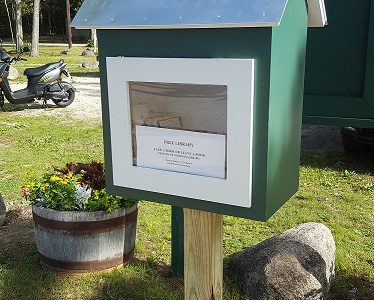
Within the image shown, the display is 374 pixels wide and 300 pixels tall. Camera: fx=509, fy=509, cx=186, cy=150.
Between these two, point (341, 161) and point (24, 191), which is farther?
point (341, 161)

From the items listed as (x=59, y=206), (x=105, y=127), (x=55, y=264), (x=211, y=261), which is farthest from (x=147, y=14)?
(x=55, y=264)

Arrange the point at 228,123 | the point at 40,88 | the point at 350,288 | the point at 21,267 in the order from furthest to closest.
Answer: the point at 40,88, the point at 21,267, the point at 350,288, the point at 228,123

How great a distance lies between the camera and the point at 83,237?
315 cm

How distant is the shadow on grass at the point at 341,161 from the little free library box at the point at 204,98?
3.99 m

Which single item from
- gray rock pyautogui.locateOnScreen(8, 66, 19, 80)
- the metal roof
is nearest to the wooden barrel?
the metal roof

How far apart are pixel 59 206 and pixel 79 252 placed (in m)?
0.32

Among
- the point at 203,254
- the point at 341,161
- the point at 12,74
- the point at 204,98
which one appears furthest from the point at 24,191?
the point at 12,74

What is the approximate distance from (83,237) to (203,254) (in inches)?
47.9

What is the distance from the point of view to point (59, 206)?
3232 mm

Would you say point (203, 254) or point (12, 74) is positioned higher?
point (203, 254)

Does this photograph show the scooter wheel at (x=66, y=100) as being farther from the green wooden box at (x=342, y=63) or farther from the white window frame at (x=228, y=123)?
the white window frame at (x=228, y=123)

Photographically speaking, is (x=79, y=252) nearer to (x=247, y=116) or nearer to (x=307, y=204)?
(x=247, y=116)

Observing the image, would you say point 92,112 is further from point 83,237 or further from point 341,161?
point 83,237

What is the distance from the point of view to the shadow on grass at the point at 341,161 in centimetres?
590
